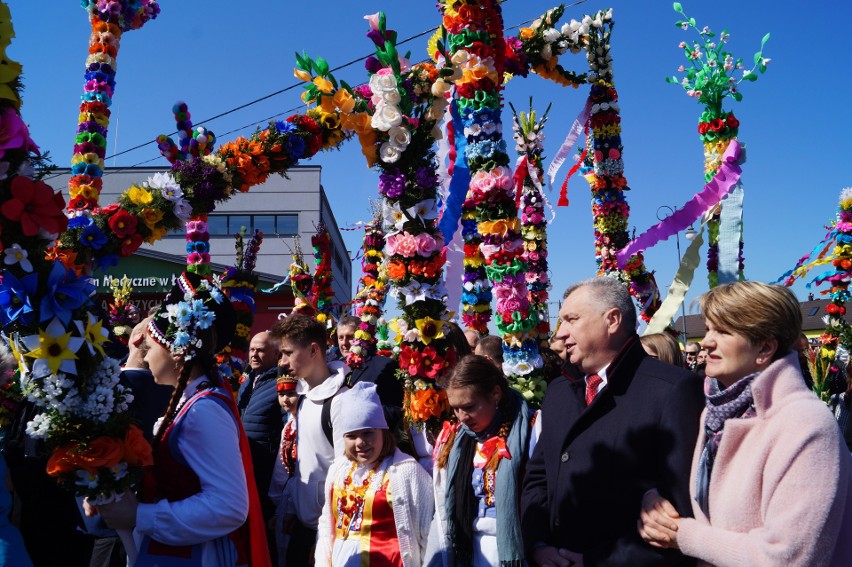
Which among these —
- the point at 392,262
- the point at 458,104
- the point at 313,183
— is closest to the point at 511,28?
the point at 458,104

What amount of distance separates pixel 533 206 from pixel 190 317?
8.19 m

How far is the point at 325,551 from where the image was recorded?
3.72 m

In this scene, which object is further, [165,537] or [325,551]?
[325,551]

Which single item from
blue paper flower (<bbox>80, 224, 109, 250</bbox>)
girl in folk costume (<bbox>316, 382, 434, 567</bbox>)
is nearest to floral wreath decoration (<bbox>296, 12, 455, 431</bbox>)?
girl in folk costume (<bbox>316, 382, 434, 567</bbox>)

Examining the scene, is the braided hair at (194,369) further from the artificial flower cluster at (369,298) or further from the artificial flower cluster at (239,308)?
the artificial flower cluster at (239,308)

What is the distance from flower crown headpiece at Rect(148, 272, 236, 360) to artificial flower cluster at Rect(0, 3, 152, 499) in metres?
0.36

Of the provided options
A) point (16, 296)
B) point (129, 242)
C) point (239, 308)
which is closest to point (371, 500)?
point (16, 296)

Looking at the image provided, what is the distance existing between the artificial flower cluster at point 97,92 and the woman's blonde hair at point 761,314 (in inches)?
302

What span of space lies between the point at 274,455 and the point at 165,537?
2333mm

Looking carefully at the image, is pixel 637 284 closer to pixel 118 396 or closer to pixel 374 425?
pixel 374 425

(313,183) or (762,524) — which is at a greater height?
(313,183)

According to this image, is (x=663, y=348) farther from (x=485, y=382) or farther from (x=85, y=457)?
(x=85, y=457)

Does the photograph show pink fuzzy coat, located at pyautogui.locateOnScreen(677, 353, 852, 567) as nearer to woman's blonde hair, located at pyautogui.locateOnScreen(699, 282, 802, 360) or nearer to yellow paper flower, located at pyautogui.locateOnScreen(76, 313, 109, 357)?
woman's blonde hair, located at pyautogui.locateOnScreen(699, 282, 802, 360)

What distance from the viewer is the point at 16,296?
7.68 feet
